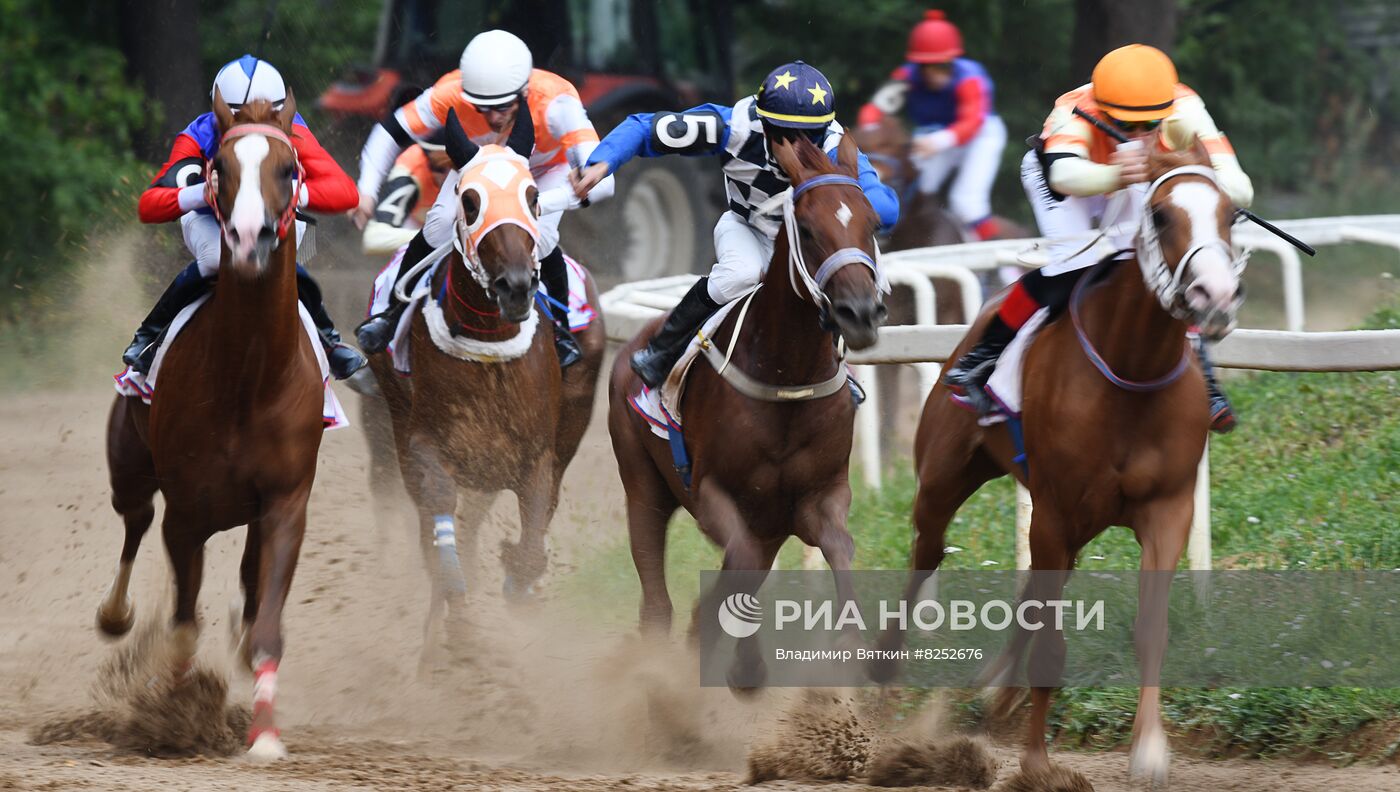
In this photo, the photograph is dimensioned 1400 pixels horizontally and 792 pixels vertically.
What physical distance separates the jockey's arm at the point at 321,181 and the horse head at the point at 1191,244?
278 centimetres

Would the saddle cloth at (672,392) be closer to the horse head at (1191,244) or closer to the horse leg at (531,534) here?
the horse leg at (531,534)

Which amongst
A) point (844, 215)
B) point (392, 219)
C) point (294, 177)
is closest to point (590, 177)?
point (294, 177)

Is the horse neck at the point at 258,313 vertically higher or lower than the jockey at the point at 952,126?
lower

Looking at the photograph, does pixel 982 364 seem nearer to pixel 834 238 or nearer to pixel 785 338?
pixel 785 338

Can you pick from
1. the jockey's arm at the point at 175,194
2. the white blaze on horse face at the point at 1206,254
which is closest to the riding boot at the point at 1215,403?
the white blaze on horse face at the point at 1206,254

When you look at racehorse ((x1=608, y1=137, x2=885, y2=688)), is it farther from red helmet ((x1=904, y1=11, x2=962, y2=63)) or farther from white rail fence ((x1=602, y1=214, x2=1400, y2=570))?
red helmet ((x1=904, y1=11, x2=962, y2=63))

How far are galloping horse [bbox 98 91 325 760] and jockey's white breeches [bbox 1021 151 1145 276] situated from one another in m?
2.61

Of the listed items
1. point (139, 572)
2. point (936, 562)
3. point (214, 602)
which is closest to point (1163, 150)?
point (936, 562)

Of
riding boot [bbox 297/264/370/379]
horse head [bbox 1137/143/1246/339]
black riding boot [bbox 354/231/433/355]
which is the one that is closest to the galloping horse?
riding boot [bbox 297/264/370/379]

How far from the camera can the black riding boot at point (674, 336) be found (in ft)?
22.1

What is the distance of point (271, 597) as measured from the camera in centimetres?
634

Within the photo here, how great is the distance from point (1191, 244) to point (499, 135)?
353 cm

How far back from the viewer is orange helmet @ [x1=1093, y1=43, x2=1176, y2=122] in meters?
6.21

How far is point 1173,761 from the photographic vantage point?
6156 mm
